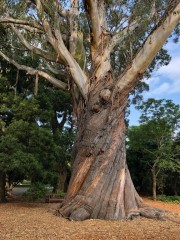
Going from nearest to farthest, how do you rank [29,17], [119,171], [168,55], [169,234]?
[169,234] → [119,171] → [29,17] → [168,55]

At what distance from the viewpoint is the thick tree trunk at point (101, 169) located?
8992 millimetres

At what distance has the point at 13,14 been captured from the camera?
11.8 meters

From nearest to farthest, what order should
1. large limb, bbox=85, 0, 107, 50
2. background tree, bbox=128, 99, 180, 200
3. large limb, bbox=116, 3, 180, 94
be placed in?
large limb, bbox=116, 3, 180, 94
large limb, bbox=85, 0, 107, 50
background tree, bbox=128, 99, 180, 200

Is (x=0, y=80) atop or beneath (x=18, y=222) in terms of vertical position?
atop

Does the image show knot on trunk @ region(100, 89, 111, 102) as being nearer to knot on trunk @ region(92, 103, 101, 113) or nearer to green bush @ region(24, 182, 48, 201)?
knot on trunk @ region(92, 103, 101, 113)

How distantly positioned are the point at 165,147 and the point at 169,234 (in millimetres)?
13756

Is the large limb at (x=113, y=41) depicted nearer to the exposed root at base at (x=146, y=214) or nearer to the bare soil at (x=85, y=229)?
the exposed root at base at (x=146, y=214)

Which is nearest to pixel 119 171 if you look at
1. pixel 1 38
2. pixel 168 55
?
pixel 1 38

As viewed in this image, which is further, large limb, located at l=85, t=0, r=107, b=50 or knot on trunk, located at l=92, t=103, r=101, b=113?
large limb, located at l=85, t=0, r=107, b=50

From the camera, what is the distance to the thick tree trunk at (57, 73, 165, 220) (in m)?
8.99

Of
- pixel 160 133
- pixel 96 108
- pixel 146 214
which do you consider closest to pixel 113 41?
pixel 96 108

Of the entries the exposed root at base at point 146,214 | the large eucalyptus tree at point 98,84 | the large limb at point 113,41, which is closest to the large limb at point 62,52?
the large eucalyptus tree at point 98,84

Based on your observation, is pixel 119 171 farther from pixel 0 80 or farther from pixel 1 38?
pixel 1 38

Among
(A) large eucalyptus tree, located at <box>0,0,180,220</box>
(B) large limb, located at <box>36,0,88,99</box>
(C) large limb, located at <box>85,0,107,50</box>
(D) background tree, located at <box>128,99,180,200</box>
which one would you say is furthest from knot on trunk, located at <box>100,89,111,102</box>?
(D) background tree, located at <box>128,99,180,200</box>
